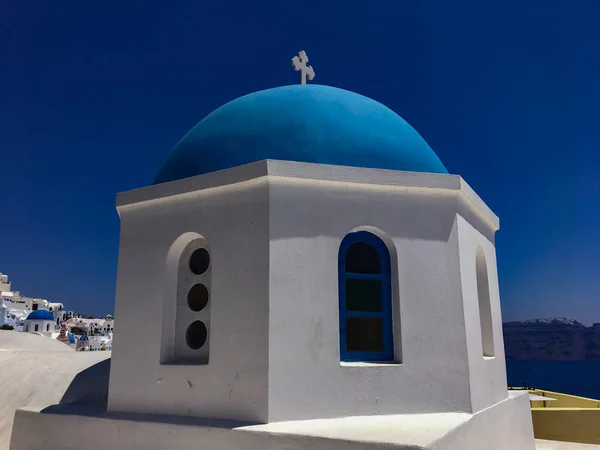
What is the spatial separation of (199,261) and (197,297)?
390mm

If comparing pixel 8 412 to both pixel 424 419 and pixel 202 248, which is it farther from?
pixel 424 419

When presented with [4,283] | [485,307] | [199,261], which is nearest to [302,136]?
[199,261]

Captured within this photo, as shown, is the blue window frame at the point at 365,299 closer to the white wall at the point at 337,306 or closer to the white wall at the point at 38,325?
the white wall at the point at 337,306

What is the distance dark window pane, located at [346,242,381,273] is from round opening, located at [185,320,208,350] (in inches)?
65.8

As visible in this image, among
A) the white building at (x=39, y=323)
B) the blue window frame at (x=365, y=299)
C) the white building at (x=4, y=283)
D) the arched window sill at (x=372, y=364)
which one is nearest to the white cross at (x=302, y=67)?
the blue window frame at (x=365, y=299)

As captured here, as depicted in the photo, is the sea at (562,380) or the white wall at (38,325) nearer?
the white wall at (38,325)

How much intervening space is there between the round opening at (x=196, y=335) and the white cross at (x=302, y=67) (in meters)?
3.48

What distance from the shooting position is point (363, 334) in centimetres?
534

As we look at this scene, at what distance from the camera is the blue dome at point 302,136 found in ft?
17.3

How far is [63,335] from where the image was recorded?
3719 centimetres

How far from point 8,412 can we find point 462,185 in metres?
7.03

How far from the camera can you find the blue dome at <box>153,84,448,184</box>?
529 cm

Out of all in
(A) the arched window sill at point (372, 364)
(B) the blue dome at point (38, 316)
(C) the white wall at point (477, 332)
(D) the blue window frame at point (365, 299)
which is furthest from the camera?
(B) the blue dome at point (38, 316)

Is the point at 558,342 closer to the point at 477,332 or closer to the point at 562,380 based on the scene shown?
the point at 562,380
